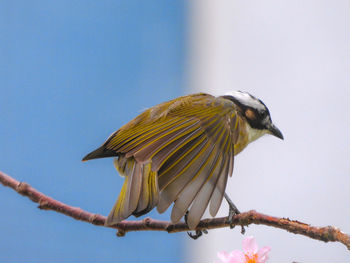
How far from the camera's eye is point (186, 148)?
2.43 ft

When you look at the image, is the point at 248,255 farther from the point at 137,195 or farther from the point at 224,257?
the point at 137,195

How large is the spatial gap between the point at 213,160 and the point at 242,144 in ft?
0.93

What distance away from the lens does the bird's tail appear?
61 centimetres

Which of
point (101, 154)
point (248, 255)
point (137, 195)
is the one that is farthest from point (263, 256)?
point (101, 154)

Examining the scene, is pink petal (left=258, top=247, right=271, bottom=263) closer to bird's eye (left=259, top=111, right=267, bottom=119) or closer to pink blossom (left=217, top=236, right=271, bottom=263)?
pink blossom (left=217, top=236, right=271, bottom=263)

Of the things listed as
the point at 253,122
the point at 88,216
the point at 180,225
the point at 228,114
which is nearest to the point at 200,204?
the point at 180,225

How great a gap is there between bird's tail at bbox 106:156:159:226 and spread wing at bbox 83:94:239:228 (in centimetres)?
1

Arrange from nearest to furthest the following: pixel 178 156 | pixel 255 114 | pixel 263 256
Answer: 1. pixel 263 256
2. pixel 178 156
3. pixel 255 114

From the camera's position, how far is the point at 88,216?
0.64 meters

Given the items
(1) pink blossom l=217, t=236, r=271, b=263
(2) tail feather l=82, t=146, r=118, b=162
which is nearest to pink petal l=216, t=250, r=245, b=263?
(1) pink blossom l=217, t=236, r=271, b=263

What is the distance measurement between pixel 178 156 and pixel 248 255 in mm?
208

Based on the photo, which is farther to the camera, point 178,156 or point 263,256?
point 178,156

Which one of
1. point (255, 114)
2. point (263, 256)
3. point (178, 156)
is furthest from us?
point (255, 114)

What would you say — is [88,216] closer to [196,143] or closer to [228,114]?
[196,143]
